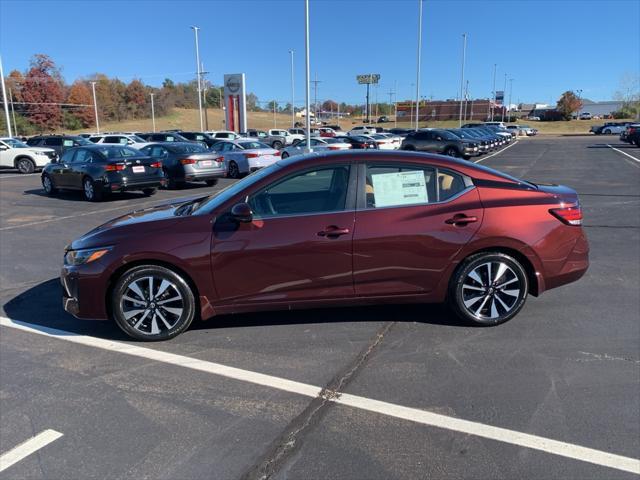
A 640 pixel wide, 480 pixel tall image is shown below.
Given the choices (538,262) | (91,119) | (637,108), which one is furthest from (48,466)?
(637,108)

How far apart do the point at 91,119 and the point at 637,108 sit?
10604 cm

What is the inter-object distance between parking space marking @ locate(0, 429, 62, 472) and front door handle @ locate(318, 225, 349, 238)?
2.32 m

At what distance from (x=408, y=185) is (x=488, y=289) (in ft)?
3.84

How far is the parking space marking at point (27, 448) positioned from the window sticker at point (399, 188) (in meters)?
2.89

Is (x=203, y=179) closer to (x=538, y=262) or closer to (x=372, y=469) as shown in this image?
(x=538, y=262)

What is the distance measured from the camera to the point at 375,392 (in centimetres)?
346

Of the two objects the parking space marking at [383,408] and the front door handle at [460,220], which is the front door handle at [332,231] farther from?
the parking space marking at [383,408]

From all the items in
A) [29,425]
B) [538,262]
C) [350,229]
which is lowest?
[29,425]

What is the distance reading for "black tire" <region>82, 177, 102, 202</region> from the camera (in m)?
13.2

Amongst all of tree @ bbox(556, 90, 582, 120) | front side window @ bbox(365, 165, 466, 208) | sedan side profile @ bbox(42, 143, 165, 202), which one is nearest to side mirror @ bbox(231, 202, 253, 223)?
front side window @ bbox(365, 165, 466, 208)

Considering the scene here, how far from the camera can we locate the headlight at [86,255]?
13.7 feet

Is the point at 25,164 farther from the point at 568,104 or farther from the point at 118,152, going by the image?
the point at 568,104

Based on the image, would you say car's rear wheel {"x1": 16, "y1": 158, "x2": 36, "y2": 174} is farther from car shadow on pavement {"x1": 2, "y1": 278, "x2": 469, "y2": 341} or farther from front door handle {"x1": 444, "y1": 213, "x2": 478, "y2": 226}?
front door handle {"x1": 444, "y1": 213, "x2": 478, "y2": 226}

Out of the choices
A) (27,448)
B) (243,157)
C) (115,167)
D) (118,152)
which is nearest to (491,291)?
(27,448)
